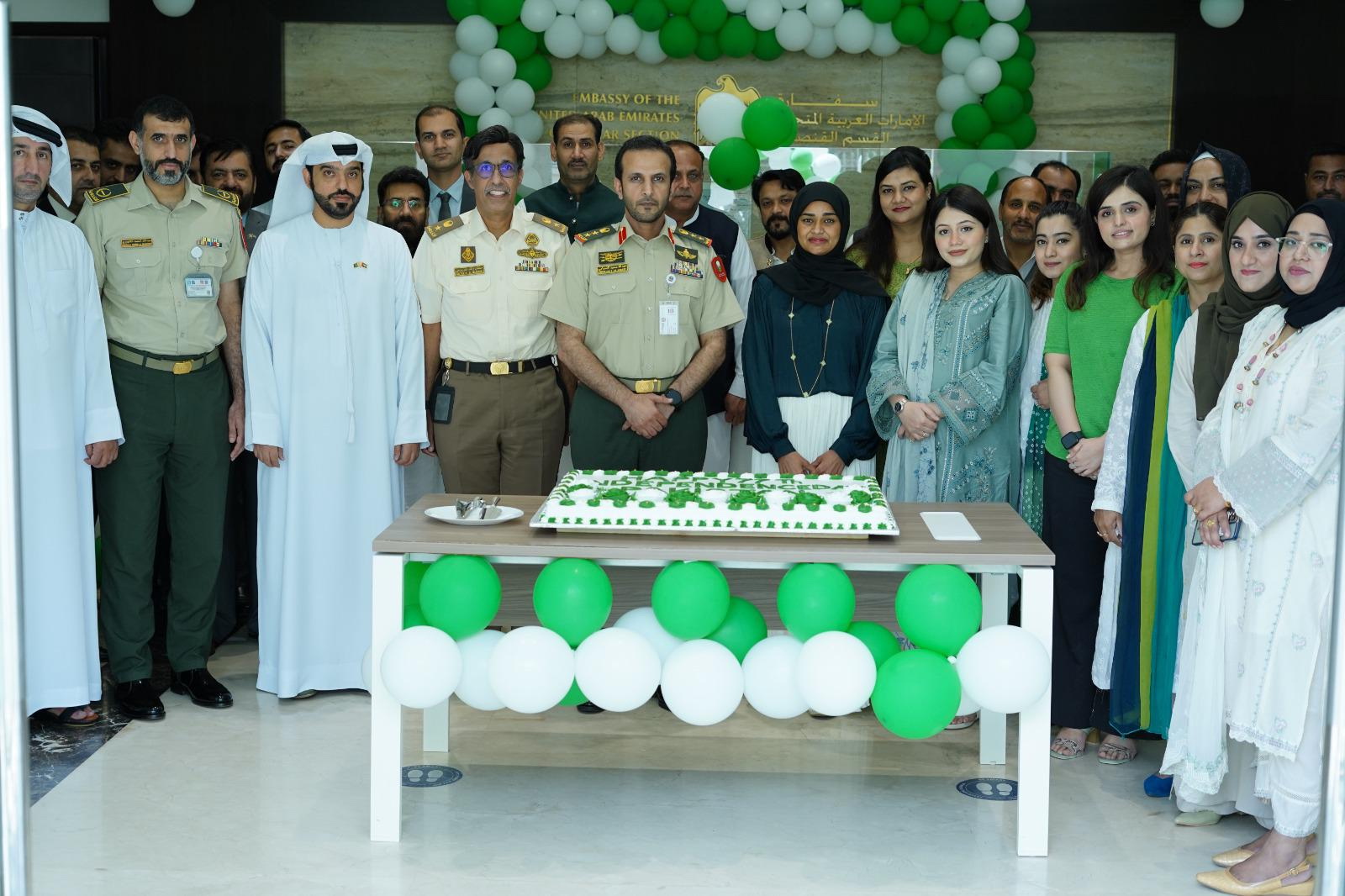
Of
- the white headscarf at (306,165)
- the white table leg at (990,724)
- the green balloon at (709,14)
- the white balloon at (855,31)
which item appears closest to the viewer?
the white table leg at (990,724)

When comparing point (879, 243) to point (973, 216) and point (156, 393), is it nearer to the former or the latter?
point (973, 216)

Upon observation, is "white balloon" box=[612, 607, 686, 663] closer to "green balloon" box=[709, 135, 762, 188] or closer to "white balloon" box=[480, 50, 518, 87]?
"green balloon" box=[709, 135, 762, 188]

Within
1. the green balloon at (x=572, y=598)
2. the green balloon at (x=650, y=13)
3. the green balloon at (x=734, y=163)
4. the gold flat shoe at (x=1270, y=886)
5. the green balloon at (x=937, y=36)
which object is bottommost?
the gold flat shoe at (x=1270, y=886)

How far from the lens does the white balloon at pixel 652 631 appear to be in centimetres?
363

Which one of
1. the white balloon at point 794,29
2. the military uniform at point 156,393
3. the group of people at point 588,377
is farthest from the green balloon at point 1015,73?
the military uniform at point 156,393

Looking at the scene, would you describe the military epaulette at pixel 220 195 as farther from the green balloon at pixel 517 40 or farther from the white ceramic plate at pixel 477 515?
the green balloon at pixel 517 40

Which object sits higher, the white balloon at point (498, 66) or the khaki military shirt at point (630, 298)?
the white balloon at point (498, 66)

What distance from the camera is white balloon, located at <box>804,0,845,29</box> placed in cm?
800

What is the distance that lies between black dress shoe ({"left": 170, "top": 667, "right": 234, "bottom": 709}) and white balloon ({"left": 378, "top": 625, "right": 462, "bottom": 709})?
4.77ft

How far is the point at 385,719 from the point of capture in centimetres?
354

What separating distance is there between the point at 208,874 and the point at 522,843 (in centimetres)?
74

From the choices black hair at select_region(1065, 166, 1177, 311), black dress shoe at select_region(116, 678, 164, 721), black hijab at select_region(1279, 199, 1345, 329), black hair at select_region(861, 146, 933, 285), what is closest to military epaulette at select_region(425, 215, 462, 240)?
black hair at select_region(861, 146, 933, 285)

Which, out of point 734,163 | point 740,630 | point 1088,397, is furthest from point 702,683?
point 734,163

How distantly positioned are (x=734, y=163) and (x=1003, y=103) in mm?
2474
